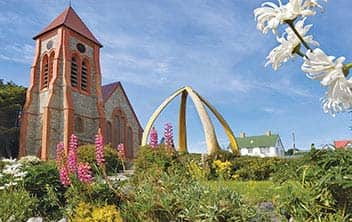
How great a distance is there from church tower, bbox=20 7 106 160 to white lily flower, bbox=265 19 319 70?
26838 mm

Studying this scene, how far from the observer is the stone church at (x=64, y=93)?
27.6 meters

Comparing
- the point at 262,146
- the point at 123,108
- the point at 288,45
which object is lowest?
the point at 288,45

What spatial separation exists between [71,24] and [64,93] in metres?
→ 6.26

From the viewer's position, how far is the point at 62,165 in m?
5.09

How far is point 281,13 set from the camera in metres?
1.12

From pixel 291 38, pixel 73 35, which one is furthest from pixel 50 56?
pixel 291 38

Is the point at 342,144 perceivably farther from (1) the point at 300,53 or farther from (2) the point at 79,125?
(2) the point at 79,125

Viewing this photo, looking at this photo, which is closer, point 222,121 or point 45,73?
point 222,121

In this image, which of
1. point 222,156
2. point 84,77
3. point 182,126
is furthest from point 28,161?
point 84,77

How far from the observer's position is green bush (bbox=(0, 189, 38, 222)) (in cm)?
555

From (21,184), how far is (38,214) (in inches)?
34.5

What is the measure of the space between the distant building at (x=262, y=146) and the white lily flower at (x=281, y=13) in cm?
5043

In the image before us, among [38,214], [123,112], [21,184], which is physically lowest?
[38,214]

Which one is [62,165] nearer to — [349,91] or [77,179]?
[77,179]
